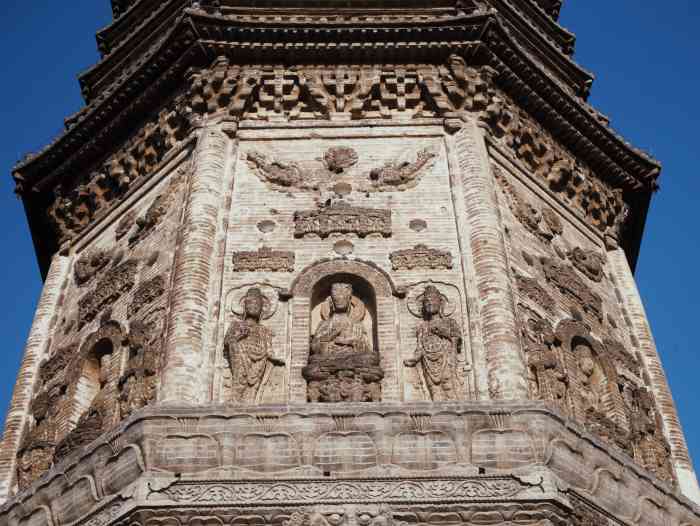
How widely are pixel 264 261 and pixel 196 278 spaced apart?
836 millimetres

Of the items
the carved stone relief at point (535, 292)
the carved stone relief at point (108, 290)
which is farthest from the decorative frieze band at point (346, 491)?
the carved stone relief at point (108, 290)

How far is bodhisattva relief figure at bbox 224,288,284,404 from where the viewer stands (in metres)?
12.0

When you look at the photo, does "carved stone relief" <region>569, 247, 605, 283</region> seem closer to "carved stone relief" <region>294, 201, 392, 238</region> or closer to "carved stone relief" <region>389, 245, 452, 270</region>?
"carved stone relief" <region>389, 245, 452, 270</region>

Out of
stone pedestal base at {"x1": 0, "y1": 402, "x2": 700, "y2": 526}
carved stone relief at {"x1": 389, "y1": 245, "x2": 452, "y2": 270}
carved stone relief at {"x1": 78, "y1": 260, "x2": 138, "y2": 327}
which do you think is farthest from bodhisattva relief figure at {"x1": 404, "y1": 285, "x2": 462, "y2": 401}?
carved stone relief at {"x1": 78, "y1": 260, "x2": 138, "y2": 327}

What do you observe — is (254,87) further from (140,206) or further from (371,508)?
(371,508)

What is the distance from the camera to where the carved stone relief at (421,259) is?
13.2 m

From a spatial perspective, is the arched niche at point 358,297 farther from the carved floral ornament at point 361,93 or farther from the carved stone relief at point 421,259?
the carved floral ornament at point 361,93

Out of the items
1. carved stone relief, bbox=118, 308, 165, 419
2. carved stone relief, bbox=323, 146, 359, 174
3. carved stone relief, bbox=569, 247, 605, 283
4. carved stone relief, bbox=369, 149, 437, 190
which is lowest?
carved stone relief, bbox=118, 308, 165, 419

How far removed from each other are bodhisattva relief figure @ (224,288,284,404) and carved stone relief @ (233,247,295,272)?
20.2 inches

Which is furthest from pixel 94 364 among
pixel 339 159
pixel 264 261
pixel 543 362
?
pixel 543 362

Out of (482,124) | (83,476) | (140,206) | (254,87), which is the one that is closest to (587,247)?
(482,124)

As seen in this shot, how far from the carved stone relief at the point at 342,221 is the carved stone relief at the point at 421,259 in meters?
0.40

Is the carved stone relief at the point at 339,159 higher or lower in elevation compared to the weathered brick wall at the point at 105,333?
higher

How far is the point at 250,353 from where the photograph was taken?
12.2 metres
